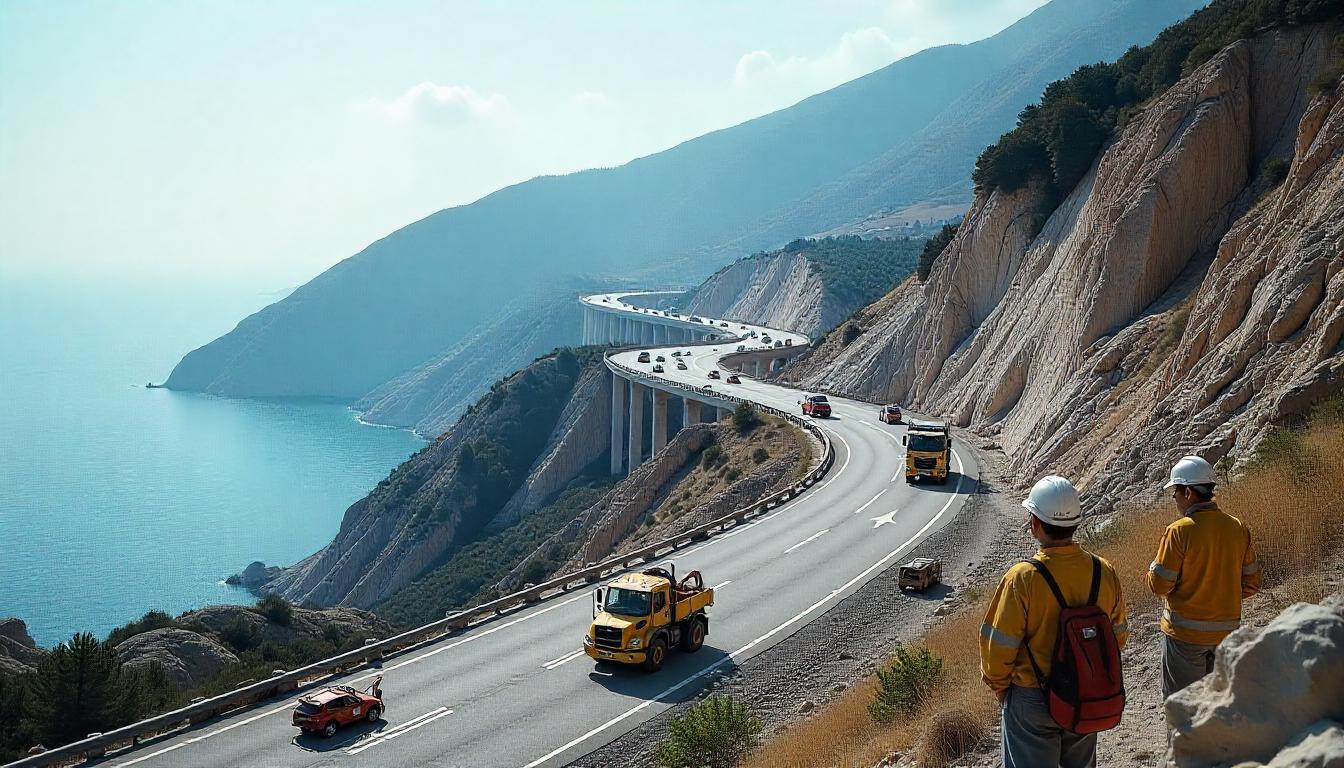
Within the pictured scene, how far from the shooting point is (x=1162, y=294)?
31.4m

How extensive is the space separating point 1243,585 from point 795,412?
46.5 metres

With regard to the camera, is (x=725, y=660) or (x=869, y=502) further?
(x=869, y=502)

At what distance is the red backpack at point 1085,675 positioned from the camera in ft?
16.5

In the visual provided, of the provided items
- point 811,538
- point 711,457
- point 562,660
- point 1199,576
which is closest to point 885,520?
point 811,538

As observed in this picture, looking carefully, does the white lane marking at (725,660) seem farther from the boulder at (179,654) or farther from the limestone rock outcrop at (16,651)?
the limestone rock outcrop at (16,651)

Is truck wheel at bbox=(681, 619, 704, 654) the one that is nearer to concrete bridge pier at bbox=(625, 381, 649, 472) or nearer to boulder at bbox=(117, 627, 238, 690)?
boulder at bbox=(117, 627, 238, 690)

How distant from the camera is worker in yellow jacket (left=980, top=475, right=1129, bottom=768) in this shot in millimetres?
5152

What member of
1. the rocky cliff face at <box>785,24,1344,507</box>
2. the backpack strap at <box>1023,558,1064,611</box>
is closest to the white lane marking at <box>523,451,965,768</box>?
the rocky cliff face at <box>785,24,1344,507</box>

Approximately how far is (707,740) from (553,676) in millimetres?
5748

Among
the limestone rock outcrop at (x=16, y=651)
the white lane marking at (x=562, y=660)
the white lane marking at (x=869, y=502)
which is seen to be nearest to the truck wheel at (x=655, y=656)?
the white lane marking at (x=562, y=660)

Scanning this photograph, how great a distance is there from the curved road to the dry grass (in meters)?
3.60

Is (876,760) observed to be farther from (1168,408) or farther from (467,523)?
(467,523)

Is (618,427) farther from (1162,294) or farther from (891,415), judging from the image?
(1162,294)

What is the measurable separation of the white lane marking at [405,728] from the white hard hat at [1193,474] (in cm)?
1162
